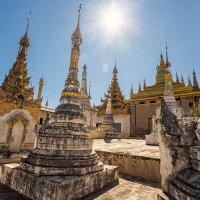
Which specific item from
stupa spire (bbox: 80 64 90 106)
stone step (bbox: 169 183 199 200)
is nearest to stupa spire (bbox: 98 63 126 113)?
stupa spire (bbox: 80 64 90 106)

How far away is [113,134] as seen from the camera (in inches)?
635

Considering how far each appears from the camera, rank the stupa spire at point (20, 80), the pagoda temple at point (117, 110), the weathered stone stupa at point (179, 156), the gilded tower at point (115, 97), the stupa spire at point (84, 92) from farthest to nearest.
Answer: the gilded tower at point (115, 97) → the pagoda temple at point (117, 110) → the stupa spire at point (84, 92) → the stupa spire at point (20, 80) → the weathered stone stupa at point (179, 156)

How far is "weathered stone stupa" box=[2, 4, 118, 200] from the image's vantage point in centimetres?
306

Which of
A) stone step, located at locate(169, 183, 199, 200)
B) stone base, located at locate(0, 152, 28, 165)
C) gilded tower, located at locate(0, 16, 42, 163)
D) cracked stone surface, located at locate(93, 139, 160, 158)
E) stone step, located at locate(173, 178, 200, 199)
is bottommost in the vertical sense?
stone base, located at locate(0, 152, 28, 165)

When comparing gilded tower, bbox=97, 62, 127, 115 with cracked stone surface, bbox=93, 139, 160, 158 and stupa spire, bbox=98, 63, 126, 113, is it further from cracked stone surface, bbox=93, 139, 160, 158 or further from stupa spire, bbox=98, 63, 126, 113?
cracked stone surface, bbox=93, 139, 160, 158

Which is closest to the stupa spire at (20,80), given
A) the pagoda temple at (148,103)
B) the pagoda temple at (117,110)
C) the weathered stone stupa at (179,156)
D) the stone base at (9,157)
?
the stone base at (9,157)

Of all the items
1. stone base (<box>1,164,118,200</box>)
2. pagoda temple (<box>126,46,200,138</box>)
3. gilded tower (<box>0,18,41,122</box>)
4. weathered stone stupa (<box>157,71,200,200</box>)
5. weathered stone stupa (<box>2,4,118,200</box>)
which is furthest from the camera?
pagoda temple (<box>126,46,200,138</box>)

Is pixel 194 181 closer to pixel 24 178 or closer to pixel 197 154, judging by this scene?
pixel 197 154

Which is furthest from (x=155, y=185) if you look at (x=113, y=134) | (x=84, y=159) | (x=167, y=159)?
(x=113, y=134)

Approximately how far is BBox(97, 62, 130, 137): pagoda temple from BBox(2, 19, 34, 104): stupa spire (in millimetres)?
15123

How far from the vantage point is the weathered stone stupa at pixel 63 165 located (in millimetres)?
3059

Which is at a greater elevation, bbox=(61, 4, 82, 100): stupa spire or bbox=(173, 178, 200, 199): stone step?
bbox=(61, 4, 82, 100): stupa spire

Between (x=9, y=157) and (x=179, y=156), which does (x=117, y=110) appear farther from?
(x=179, y=156)

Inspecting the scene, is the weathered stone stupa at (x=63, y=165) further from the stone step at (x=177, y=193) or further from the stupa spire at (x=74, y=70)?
the stone step at (x=177, y=193)
